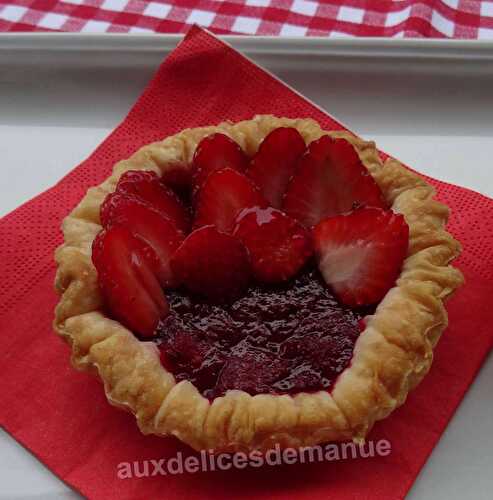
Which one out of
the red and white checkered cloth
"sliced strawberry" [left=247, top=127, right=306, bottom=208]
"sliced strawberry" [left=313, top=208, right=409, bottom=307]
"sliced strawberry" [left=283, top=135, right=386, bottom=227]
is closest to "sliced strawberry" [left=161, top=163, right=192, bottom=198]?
"sliced strawberry" [left=247, top=127, right=306, bottom=208]

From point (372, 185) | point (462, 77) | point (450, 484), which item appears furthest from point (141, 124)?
point (450, 484)

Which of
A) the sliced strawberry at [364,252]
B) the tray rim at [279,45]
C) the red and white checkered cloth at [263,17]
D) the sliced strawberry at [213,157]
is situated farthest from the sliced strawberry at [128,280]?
the red and white checkered cloth at [263,17]

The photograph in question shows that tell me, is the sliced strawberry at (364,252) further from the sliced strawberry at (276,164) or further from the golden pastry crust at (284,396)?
the sliced strawberry at (276,164)

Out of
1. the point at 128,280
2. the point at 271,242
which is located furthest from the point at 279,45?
the point at 128,280

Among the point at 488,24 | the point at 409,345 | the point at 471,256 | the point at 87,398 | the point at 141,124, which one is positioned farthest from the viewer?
the point at 488,24

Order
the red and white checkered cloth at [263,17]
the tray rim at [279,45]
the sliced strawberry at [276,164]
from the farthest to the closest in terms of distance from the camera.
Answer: the red and white checkered cloth at [263,17], the tray rim at [279,45], the sliced strawberry at [276,164]

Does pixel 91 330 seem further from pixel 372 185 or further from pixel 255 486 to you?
pixel 372 185

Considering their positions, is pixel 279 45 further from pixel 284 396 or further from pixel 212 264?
pixel 284 396
